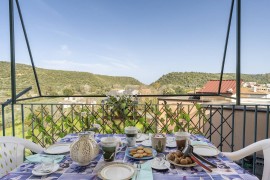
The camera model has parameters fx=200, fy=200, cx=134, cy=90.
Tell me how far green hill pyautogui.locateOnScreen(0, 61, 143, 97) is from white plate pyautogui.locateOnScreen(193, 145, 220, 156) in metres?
1.67

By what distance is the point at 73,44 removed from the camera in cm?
568

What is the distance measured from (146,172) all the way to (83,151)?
0.34 meters

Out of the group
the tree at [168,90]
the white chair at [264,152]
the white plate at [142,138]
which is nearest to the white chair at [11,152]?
the white plate at [142,138]

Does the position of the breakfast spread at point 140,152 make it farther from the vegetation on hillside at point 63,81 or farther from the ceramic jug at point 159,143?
the vegetation on hillside at point 63,81

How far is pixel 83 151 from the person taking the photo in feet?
3.41

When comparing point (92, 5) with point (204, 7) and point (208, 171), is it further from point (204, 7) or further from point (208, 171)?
point (208, 171)

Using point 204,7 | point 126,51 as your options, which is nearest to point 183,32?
point 204,7

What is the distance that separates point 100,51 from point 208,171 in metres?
5.49

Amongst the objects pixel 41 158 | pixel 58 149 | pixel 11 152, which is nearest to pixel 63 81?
pixel 11 152

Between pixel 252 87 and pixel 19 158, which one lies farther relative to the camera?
pixel 252 87

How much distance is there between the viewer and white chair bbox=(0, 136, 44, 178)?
4.58 ft

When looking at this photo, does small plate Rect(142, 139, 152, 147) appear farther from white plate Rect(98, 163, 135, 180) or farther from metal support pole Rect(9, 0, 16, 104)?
metal support pole Rect(9, 0, 16, 104)

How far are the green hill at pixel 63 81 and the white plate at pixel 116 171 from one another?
181 cm

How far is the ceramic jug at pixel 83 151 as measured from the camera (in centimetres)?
104
